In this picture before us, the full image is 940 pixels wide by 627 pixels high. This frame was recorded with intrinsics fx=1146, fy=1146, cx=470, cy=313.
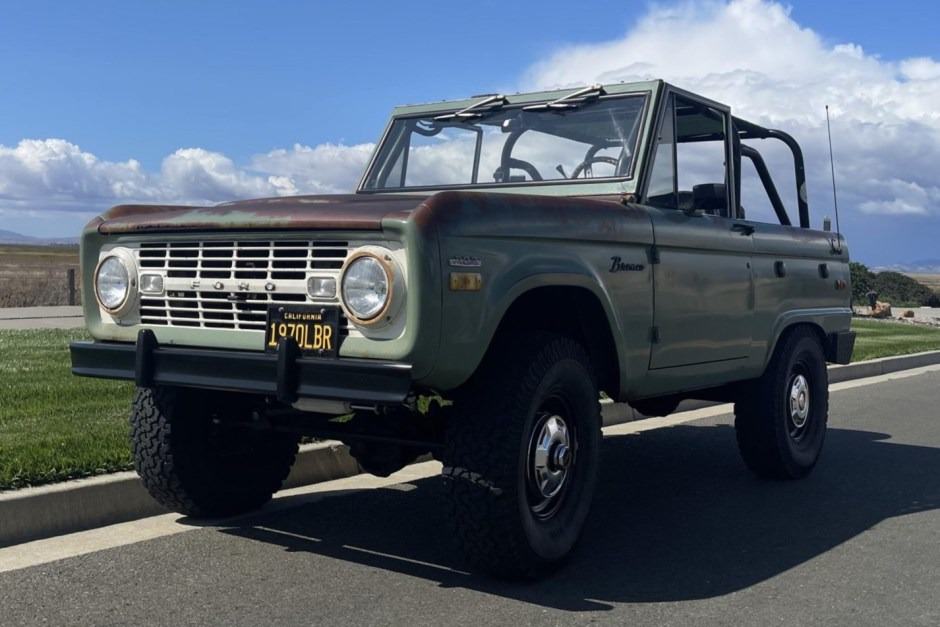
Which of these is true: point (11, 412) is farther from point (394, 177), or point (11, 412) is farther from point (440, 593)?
point (440, 593)

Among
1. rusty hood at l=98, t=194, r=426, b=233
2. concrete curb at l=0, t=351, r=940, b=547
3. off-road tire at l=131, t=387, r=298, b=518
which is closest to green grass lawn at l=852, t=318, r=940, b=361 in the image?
concrete curb at l=0, t=351, r=940, b=547

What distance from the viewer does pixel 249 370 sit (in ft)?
14.1

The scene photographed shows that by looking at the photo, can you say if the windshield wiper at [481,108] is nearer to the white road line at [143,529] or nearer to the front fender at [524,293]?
the front fender at [524,293]

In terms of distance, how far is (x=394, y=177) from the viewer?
6543 mm

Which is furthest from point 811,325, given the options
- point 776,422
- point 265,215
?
point 265,215

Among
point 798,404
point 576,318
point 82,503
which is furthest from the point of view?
point 798,404

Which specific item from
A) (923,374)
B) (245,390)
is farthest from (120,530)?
(923,374)

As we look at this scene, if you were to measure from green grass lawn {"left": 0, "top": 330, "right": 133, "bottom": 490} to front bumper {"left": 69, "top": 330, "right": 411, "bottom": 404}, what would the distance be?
30.4 inches

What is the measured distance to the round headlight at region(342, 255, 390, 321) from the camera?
4090 mm

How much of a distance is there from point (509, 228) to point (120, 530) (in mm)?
2292

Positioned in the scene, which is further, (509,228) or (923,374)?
(923,374)

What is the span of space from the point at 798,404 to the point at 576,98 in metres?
2.51

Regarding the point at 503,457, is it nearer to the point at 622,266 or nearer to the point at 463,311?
the point at 463,311

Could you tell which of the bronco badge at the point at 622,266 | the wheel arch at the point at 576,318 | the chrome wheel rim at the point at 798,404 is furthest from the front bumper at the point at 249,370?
the chrome wheel rim at the point at 798,404
